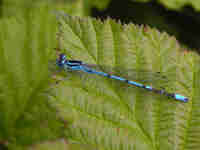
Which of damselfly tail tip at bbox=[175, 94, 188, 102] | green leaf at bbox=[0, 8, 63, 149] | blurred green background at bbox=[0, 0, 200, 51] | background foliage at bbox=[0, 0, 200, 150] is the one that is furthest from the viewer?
blurred green background at bbox=[0, 0, 200, 51]

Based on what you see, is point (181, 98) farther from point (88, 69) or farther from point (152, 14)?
point (152, 14)

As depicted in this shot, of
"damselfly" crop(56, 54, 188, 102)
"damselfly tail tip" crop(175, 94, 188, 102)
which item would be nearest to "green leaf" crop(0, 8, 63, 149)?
"damselfly" crop(56, 54, 188, 102)

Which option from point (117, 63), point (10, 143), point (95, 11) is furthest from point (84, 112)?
point (95, 11)

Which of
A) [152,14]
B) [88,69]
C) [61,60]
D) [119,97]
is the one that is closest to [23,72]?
[61,60]

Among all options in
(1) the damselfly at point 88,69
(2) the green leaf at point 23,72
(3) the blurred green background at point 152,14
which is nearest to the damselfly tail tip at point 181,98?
(1) the damselfly at point 88,69

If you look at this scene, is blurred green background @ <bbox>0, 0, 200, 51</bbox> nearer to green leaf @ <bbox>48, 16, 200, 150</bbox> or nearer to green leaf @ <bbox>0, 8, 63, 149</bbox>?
green leaf @ <bbox>0, 8, 63, 149</bbox>

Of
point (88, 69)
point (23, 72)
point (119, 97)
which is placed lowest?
point (119, 97)

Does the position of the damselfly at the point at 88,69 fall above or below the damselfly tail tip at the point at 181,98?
above

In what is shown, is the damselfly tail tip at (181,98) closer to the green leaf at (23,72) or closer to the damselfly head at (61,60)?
the damselfly head at (61,60)

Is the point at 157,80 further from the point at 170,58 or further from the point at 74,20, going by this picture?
the point at 74,20
